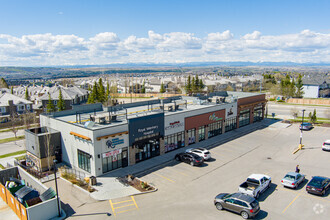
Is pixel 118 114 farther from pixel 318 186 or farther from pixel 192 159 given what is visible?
pixel 318 186

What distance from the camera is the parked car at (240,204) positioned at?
19578mm

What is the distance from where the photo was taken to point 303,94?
10581cm

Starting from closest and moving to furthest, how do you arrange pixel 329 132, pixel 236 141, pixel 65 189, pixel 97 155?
pixel 65 189 < pixel 97 155 < pixel 236 141 < pixel 329 132

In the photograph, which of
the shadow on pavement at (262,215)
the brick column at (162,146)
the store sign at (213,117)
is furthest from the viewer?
the store sign at (213,117)

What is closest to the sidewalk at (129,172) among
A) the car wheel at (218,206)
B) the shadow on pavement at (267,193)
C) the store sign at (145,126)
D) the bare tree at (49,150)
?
the store sign at (145,126)

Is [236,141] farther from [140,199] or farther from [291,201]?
[140,199]

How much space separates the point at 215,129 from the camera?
44.3 meters

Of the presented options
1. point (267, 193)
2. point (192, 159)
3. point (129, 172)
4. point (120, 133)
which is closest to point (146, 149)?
point (129, 172)

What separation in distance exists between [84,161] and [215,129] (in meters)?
24.3

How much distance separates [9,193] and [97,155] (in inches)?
349

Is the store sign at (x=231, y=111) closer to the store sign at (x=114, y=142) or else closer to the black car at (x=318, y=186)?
the black car at (x=318, y=186)

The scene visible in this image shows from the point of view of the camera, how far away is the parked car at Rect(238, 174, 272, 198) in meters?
22.8

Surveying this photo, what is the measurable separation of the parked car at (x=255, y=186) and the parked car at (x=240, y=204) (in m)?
2.11

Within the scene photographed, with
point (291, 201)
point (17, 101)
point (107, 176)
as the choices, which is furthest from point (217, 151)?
point (17, 101)
